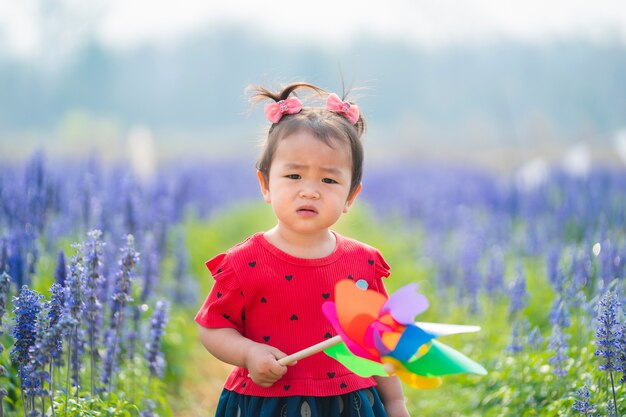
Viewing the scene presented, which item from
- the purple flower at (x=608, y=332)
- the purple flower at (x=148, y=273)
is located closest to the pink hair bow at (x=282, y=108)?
the purple flower at (x=608, y=332)

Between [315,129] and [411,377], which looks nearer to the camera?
[411,377]

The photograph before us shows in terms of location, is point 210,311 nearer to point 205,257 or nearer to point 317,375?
point 317,375

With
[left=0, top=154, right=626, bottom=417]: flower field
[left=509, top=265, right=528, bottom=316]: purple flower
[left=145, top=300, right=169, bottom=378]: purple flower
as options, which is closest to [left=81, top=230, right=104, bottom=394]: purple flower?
[left=0, top=154, right=626, bottom=417]: flower field

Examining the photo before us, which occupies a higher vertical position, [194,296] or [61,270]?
[194,296]

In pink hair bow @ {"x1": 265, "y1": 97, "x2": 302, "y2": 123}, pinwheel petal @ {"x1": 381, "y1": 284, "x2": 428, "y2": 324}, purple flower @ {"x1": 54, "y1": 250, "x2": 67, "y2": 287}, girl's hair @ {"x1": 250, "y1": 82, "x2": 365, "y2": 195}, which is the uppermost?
pink hair bow @ {"x1": 265, "y1": 97, "x2": 302, "y2": 123}

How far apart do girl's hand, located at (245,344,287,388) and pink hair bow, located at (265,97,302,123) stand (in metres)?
0.73

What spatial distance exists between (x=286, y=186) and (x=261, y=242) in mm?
216

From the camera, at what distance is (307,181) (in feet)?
7.92

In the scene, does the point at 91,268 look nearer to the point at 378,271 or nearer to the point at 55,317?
the point at 55,317

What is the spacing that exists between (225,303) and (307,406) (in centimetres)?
40

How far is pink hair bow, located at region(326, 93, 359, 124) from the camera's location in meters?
2.55

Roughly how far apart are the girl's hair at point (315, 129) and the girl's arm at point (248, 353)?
0.53 m

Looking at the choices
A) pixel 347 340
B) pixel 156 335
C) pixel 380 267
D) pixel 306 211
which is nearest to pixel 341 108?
pixel 306 211

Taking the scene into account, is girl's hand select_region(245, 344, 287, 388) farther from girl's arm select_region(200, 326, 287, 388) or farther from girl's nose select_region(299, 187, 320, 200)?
girl's nose select_region(299, 187, 320, 200)
